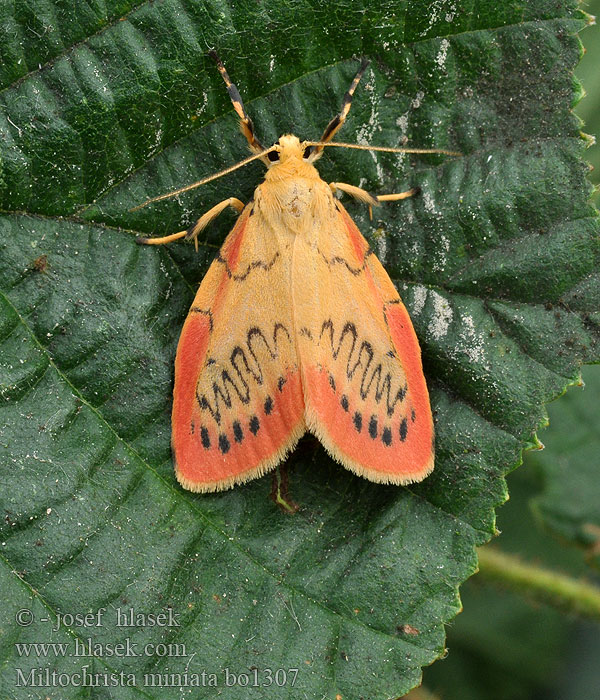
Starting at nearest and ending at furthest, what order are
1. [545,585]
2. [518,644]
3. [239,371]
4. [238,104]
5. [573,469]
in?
[238,104], [239,371], [545,585], [573,469], [518,644]

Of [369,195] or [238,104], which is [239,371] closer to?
[369,195]

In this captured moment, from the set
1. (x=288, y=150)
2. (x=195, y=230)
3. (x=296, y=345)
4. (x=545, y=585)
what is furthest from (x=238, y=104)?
(x=545, y=585)

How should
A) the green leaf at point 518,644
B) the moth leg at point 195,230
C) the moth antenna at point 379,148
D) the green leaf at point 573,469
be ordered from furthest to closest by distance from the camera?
the green leaf at point 518,644 → the green leaf at point 573,469 → the moth leg at point 195,230 → the moth antenna at point 379,148

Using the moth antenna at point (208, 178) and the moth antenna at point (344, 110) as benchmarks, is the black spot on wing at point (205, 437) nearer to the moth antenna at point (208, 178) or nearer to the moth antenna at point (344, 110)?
A: the moth antenna at point (208, 178)

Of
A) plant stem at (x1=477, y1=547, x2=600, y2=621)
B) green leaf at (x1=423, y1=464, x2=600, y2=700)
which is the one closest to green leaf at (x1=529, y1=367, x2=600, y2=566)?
plant stem at (x1=477, y1=547, x2=600, y2=621)

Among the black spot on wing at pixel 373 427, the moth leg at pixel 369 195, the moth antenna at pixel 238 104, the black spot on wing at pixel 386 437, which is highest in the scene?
the moth antenna at pixel 238 104

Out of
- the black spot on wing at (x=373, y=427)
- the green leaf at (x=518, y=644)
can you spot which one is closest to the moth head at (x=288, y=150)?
the black spot on wing at (x=373, y=427)

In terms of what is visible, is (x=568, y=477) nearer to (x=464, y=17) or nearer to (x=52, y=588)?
(x=464, y=17)
